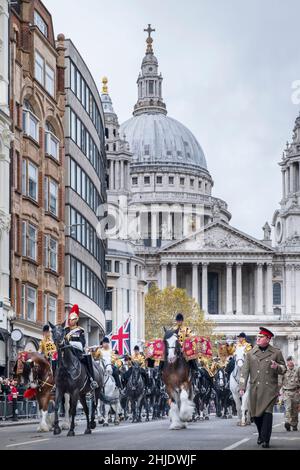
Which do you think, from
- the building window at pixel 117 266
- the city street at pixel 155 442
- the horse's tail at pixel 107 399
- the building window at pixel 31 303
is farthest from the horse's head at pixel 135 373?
the building window at pixel 117 266

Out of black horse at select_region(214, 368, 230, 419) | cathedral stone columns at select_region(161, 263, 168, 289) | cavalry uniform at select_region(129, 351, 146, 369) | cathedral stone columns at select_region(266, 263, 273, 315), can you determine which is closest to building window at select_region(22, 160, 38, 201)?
cavalry uniform at select_region(129, 351, 146, 369)

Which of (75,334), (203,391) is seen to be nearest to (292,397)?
(75,334)

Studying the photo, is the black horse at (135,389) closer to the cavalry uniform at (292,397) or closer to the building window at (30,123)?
the cavalry uniform at (292,397)

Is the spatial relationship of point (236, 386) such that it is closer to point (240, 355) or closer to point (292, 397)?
point (240, 355)

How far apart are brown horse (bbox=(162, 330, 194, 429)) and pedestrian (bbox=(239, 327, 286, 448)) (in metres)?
6.75

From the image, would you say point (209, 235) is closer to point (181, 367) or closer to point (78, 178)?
point (78, 178)

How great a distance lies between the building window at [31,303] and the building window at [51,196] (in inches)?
185

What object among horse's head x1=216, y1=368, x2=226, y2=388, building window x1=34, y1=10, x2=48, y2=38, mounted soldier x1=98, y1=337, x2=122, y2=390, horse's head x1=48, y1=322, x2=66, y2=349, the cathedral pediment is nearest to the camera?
horse's head x1=48, y1=322, x2=66, y2=349

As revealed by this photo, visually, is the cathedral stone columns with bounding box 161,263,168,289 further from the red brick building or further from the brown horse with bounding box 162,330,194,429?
the brown horse with bounding box 162,330,194,429

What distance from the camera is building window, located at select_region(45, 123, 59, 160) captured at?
63.7 m

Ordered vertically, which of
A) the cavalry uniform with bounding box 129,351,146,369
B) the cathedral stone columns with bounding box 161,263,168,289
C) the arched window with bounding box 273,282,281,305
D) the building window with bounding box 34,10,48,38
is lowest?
the cavalry uniform with bounding box 129,351,146,369

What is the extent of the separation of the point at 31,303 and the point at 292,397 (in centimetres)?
2956

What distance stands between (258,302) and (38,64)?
13490cm

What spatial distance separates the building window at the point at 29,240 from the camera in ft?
193
